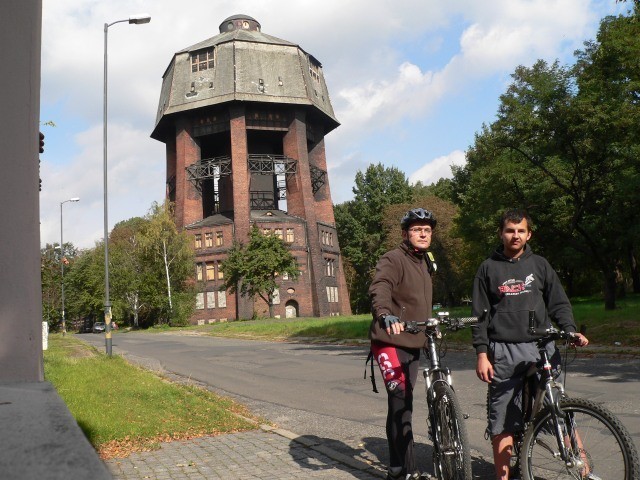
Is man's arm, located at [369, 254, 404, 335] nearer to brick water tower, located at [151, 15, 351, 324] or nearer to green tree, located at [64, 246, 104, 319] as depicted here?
brick water tower, located at [151, 15, 351, 324]

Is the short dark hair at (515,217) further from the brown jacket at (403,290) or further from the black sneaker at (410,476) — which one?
the black sneaker at (410,476)

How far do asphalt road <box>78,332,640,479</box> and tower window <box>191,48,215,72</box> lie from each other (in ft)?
178

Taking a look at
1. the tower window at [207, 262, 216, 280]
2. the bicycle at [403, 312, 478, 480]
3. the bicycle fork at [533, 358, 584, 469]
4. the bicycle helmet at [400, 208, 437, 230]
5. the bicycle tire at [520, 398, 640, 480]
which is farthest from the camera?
the tower window at [207, 262, 216, 280]

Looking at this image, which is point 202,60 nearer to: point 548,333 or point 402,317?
point 402,317

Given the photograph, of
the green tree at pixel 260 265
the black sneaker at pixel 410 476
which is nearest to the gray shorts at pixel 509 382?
the black sneaker at pixel 410 476

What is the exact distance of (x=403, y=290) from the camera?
5.06 meters

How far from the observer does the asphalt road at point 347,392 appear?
24.2 ft

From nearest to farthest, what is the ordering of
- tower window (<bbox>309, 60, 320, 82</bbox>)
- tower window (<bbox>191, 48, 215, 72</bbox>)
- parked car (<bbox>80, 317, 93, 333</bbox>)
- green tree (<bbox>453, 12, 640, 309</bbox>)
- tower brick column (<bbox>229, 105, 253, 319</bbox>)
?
green tree (<bbox>453, 12, 640, 309</bbox>) → tower brick column (<bbox>229, 105, 253, 319</bbox>) → tower window (<bbox>191, 48, 215, 72</bbox>) → tower window (<bbox>309, 60, 320, 82</bbox>) → parked car (<bbox>80, 317, 93, 333</bbox>)

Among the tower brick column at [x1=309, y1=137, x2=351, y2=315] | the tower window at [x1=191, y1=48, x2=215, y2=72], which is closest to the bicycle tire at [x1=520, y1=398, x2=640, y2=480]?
the tower brick column at [x1=309, y1=137, x2=351, y2=315]

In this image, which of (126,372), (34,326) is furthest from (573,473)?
(126,372)

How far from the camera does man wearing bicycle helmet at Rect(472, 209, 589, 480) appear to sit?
4.56 m

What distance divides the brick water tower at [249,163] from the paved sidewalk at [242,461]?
194 ft

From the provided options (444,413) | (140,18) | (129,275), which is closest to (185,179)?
(129,275)

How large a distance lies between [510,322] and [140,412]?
233 inches
